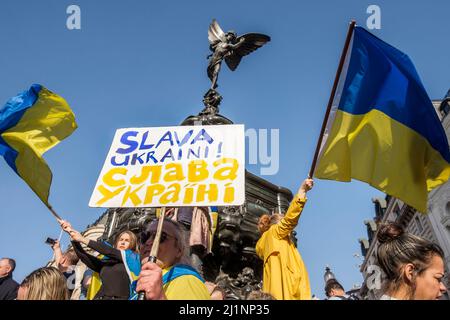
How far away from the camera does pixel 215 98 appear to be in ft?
44.0

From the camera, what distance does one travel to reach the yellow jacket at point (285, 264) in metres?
4.15

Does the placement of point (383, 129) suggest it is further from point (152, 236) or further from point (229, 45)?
point (229, 45)

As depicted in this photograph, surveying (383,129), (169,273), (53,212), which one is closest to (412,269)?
(169,273)

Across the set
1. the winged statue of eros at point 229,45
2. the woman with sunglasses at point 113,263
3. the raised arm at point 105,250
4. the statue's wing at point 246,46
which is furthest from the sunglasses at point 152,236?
the statue's wing at point 246,46

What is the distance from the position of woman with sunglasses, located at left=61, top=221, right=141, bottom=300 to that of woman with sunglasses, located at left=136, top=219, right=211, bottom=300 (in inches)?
34.5

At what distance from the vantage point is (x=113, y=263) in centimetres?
410

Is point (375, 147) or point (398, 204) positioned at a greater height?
point (398, 204)

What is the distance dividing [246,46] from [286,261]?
1233 cm

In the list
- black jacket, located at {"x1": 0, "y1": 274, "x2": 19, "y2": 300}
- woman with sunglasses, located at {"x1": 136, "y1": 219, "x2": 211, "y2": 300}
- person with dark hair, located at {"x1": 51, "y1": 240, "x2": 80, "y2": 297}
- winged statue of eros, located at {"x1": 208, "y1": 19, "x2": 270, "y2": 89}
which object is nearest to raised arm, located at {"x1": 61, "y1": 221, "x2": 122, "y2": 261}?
black jacket, located at {"x1": 0, "y1": 274, "x2": 19, "y2": 300}

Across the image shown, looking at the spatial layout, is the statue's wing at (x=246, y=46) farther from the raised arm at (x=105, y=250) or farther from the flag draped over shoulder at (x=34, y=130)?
the raised arm at (x=105, y=250)

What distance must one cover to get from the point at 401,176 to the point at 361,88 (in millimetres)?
1148

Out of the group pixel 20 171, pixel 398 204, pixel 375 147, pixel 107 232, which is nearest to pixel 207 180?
pixel 375 147
